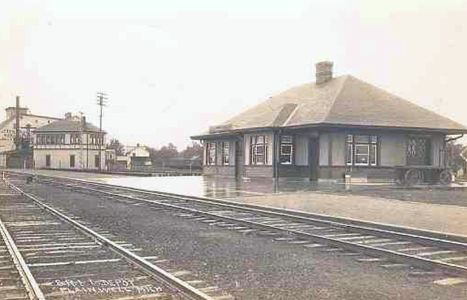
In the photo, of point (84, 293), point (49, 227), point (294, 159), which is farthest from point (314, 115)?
point (84, 293)

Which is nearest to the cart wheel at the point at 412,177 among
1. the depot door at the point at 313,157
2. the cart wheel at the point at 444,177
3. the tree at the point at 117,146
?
the cart wheel at the point at 444,177

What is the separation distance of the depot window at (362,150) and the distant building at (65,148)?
78955 millimetres

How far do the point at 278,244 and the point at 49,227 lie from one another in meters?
6.12

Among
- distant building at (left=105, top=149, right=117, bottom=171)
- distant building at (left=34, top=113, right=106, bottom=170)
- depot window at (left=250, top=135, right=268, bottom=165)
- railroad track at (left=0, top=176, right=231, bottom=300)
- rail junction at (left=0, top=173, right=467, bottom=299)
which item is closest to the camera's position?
railroad track at (left=0, top=176, right=231, bottom=300)

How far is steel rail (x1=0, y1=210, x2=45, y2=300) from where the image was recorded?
7.54m

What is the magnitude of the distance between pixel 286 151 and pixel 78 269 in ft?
92.9

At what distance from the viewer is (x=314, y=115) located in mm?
35656

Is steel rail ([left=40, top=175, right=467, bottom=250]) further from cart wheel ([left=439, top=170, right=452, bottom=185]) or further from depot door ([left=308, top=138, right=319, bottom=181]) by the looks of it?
cart wheel ([left=439, top=170, right=452, bottom=185])

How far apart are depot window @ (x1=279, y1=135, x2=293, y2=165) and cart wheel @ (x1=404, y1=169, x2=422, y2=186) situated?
23.2 feet

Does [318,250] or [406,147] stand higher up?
[406,147]

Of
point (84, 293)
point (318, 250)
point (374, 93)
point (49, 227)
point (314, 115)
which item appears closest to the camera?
point (84, 293)

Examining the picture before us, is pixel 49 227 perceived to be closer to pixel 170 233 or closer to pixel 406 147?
pixel 170 233

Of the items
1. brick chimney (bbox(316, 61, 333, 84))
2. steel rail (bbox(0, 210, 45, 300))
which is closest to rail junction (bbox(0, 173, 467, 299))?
steel rail (bbox(0, 210, 45, 300))

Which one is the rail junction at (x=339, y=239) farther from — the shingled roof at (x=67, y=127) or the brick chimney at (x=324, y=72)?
the shingled roof at (x=67, y=127)
